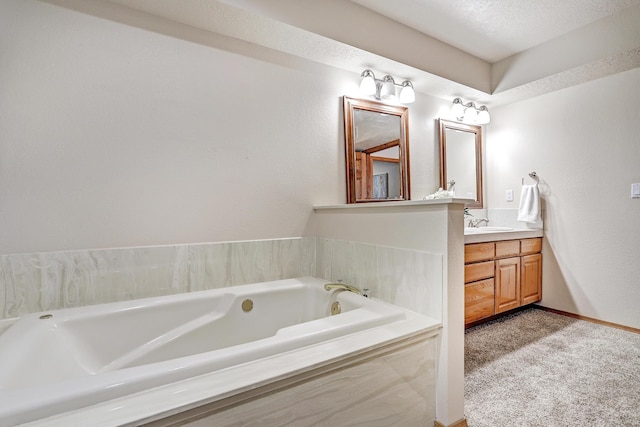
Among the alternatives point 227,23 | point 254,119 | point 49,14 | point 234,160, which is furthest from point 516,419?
A: point 49,14

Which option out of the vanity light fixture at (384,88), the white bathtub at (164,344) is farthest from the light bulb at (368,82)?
the white bathtub at (164,344)

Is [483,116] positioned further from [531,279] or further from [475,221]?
[531,279]

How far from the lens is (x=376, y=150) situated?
2.60 meters

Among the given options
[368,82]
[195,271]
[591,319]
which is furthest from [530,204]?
[195,271]

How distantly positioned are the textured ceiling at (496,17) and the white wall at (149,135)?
2.15 feet

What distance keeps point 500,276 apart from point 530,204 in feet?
2.83

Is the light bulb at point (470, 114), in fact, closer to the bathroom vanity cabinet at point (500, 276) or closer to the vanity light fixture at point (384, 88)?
the vanity light fixture at point (384, 88)

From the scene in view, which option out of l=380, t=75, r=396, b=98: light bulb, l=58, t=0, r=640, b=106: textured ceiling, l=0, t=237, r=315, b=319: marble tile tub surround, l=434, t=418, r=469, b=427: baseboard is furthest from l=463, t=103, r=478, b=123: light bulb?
l=434, t=418, r=469, b=427: baseboard

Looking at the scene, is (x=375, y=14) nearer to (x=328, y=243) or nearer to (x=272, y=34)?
(x=272, y=34)

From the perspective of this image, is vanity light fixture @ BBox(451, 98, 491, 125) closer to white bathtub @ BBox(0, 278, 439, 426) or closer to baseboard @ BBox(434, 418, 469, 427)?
white bathtub @ BBox(0, 278, 439, 426)

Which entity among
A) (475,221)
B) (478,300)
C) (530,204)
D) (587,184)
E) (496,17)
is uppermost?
(496,17)

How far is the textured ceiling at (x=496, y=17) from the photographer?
2.06 meters

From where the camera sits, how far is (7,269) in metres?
1.44

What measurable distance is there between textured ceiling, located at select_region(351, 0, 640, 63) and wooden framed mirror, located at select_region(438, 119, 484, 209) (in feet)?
2.57
